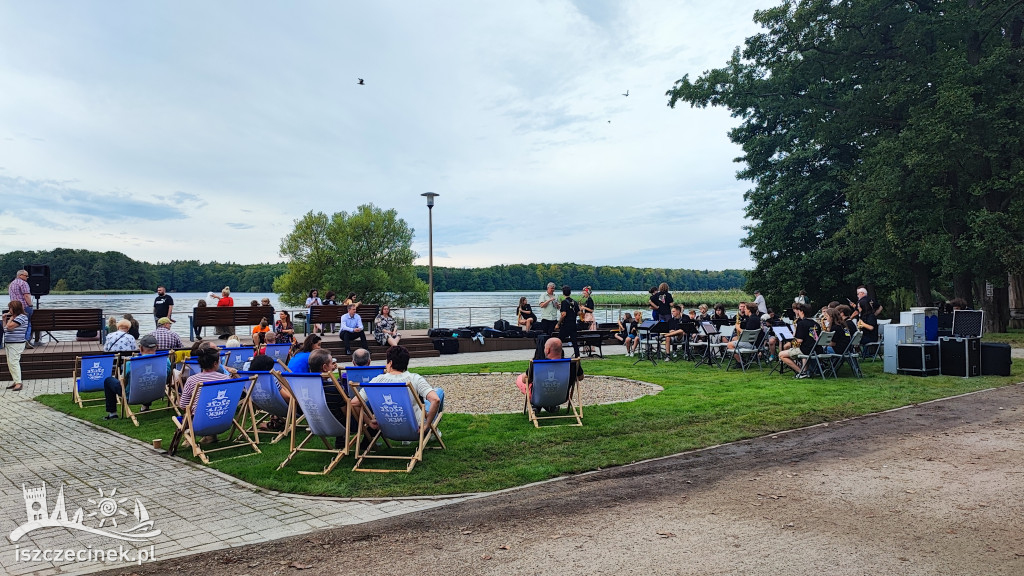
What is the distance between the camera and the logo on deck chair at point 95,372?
9594 mm

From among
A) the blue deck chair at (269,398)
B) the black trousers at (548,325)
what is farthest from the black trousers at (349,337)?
the blue deck chair at (269,398)

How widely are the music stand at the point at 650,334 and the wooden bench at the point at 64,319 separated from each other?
1389 cm

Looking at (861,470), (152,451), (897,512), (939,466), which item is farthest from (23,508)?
(939,466)

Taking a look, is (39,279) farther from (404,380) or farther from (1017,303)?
(1017,303)

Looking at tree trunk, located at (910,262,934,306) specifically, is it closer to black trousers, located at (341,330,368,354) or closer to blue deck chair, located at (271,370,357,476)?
Answer: black trousers, located at (341,330,368,354)

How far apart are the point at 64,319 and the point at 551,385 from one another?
563 inches

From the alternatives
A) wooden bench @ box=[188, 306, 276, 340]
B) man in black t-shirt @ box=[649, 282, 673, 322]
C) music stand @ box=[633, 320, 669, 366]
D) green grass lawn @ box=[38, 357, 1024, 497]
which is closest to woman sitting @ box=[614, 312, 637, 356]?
music stand @ box=[633, 320, 669, 366]

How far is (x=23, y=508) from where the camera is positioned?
484 centimetres

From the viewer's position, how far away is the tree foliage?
18.9 meters

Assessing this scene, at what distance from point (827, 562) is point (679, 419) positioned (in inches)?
172

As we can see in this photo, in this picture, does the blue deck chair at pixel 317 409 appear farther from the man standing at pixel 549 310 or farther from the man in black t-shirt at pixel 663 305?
the man in black t-shirt at pixel 663 305

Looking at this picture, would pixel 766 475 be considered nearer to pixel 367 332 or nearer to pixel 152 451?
pixel 152 451

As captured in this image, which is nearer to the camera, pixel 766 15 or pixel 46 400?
pixel 46 400
